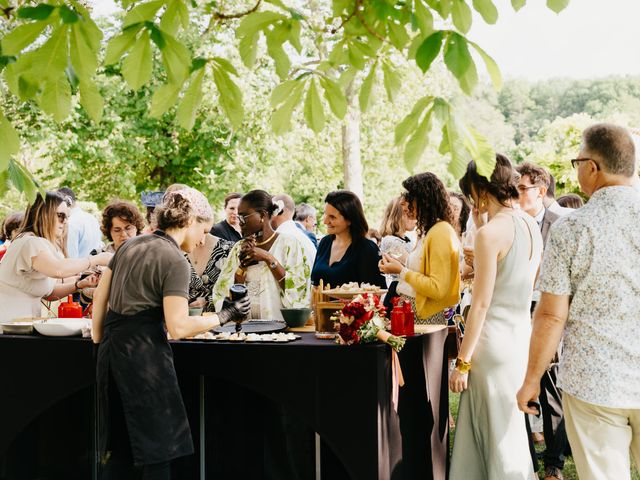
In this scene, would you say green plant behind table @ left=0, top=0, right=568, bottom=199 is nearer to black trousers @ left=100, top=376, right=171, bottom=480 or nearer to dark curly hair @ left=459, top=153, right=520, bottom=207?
dark curly hair @ left=459, top=153, right=520, bottom=207

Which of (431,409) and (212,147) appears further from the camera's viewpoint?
(212,147)

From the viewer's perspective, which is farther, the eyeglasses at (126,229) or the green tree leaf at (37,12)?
the eyeglasses at (126,229)

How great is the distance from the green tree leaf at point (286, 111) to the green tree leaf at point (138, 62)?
41cm

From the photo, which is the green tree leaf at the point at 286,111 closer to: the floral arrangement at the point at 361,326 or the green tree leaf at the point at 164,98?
the green tree leaf at the point at 164,98

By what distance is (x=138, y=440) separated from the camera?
133 inches

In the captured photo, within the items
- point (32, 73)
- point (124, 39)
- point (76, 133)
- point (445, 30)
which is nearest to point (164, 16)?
point (124, 39)

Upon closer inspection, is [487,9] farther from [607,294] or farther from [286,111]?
[607,294]

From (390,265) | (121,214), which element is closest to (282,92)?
(390,265)

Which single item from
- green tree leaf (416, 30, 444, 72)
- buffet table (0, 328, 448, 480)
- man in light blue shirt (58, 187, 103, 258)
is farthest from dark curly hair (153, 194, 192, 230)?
man in light blue shirt (58, 187, 103, 258)

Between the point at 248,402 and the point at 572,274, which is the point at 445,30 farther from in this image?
the point at 248,402

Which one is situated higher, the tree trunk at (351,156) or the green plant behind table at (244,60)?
the tree trunk at (351,156)

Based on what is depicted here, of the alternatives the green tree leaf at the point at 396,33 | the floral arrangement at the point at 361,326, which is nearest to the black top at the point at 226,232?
the floral arrangement at the point at 361,326

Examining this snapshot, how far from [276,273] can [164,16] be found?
2733 mm

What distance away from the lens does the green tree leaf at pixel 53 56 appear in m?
1.70
